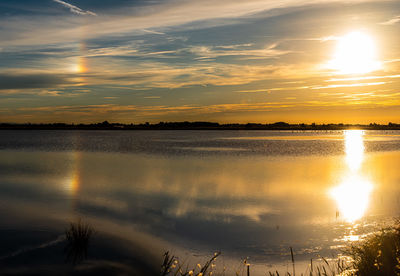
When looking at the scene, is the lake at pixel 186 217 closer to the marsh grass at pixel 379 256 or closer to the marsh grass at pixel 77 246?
the marsh grass at pixel 77 246

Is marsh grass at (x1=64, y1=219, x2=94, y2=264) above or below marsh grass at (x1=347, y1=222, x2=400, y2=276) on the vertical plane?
below

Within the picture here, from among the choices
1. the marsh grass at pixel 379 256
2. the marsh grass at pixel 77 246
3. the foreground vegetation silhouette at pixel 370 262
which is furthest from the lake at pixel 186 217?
the marsh grass at pixel 379 256

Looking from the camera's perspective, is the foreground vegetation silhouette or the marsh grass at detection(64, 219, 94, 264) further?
the marsh grass at detection(64, 219, 94, 264)

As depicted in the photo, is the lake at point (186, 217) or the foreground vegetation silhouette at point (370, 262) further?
the lake at point (186, 217)

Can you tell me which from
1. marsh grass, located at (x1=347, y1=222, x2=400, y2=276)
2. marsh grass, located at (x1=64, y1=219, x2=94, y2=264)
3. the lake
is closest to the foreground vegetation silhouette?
marsh grass, located at (x1=347, y1=222, x2=400, y2=276)

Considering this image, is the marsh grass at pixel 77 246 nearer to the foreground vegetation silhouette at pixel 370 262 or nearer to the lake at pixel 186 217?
the lake at pixel 186 217

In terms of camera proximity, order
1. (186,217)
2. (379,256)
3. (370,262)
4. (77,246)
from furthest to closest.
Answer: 1. (186,217)
2. (77,246)
3. (370,262)
4. (379,256)

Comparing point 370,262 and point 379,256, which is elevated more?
point 379,256

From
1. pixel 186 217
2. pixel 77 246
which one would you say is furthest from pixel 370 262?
pixel 186 217

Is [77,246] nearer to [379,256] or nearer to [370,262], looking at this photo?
[370,262]

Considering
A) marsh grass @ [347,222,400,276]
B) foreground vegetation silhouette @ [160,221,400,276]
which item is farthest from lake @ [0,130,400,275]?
marsh grass @ [347,222,400,276]

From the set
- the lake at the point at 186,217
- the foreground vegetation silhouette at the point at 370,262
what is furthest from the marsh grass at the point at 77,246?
the foreground vegetation silhouette at the point at 370,262

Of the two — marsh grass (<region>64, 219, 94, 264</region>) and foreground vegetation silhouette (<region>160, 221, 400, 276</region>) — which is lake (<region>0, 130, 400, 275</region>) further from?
foreground vegetation silhouette (<region>160, 221, 400, 276</region>)

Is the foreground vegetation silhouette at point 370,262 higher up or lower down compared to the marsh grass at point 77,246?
higher up
